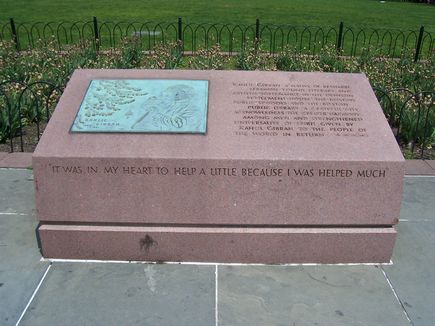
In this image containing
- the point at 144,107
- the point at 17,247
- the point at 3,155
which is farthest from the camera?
the point at 3,155

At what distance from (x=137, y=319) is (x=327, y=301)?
4.34 ft

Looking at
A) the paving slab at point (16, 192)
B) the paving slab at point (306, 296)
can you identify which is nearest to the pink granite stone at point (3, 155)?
the paving slab at point (16, 192)

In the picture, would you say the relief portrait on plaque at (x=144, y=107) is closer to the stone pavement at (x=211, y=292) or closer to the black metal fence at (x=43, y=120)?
the stone pavement at (x=211, y=292)

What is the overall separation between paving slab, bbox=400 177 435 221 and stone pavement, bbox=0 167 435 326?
576 millimetres

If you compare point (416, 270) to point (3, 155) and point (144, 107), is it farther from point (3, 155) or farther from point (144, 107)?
point (3, 155)

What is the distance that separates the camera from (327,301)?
3383 mm

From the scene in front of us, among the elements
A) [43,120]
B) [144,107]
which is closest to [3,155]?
[43,120]

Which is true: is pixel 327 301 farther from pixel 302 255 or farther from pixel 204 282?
pixel 204 282

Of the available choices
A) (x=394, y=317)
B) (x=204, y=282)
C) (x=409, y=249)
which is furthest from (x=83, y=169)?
(x=409, y=249)

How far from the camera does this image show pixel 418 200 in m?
4.88

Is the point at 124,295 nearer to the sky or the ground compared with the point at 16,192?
nearer to the sky

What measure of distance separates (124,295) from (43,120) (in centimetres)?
447

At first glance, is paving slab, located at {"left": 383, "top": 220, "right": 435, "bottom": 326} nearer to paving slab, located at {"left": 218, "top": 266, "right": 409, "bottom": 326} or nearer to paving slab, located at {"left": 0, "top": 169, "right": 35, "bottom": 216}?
paving slab, located at {"left": 218, "top": 266, "right": 409, "bottom": 326}

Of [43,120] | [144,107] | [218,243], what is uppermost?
[144,107]
